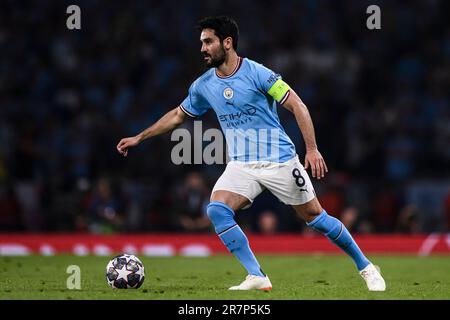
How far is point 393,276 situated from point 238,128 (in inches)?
136

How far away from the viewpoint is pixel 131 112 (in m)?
19.1

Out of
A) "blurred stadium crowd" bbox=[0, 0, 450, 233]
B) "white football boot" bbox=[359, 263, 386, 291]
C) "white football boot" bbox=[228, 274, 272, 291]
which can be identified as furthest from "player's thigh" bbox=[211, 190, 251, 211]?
"blurred stadium crowd" bbox=[0, 0, 450, 233]

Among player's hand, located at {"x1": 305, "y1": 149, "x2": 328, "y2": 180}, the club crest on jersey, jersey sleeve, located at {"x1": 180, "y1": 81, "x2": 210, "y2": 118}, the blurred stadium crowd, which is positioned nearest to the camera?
player's hand, located at {"x1": 305, "y1": 149, "x2": 328, "y2": 180}

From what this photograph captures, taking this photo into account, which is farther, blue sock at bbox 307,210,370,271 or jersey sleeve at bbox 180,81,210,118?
jersey sleeve at bbox 180,81,210,118

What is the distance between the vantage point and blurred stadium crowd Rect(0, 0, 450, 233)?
1755cm

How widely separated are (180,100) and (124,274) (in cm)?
993

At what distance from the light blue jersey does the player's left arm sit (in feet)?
0.42

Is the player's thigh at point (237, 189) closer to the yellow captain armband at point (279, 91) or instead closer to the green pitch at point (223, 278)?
the yellow captain armband at point (279, 91)

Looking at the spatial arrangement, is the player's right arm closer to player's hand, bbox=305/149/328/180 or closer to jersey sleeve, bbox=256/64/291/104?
jersey sleeve, bbox=256/64/291/104

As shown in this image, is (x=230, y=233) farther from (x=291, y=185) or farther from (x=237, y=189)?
(x=291, y=185)

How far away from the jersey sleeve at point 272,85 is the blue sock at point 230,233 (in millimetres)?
1111

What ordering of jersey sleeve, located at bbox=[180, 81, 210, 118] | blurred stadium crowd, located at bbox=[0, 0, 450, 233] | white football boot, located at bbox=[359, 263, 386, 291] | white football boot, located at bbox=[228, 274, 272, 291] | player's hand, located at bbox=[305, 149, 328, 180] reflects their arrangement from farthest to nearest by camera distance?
blurred stadium crowd, located at bbox=[0, 0, 450, 233], jersey sleeve, located at bbox=[180, 81, 210, 118], white football boot, located at bbox=[359, 263, 386, 291], white football boot, located at bbox=[228, 274, 272, 291], player's hand, located at bbox=[305, 149, 328, 180]
